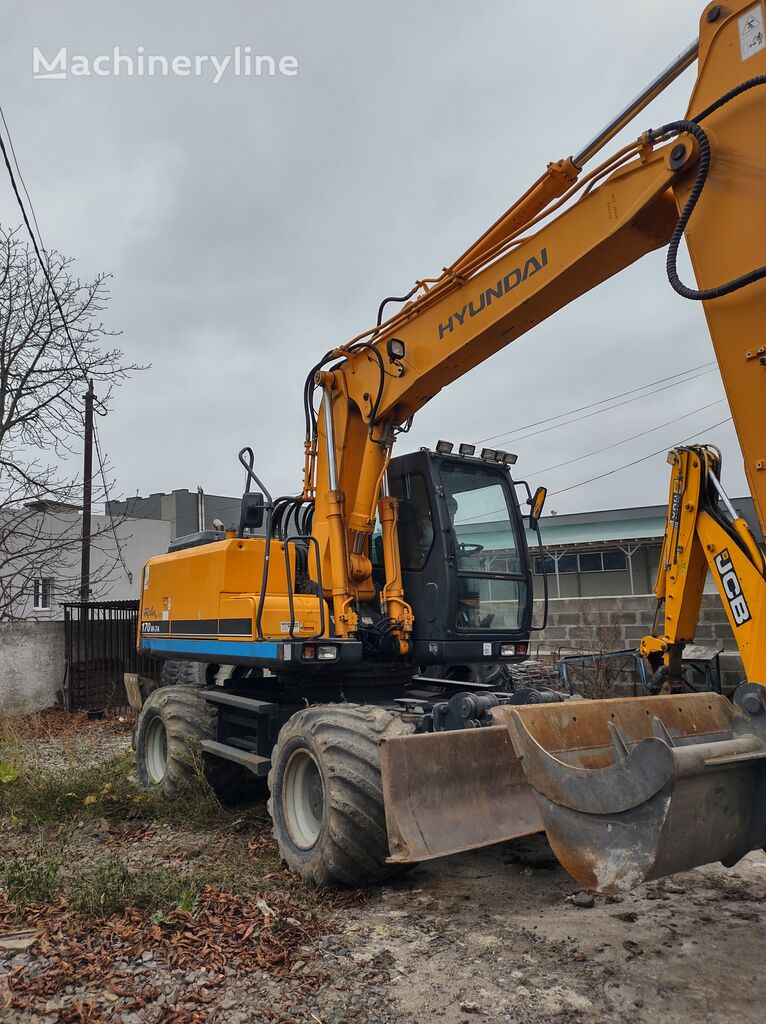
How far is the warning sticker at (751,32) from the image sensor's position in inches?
134

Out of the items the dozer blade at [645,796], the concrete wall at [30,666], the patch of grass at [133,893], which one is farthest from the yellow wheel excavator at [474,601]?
the concrete wall at [30,666]

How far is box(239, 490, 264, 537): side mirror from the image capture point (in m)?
5.88

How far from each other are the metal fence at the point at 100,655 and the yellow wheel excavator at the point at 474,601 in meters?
6.56

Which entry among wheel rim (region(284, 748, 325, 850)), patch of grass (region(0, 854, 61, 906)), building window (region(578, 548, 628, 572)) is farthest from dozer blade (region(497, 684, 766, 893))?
building window (region(578, 548, 628, 572))

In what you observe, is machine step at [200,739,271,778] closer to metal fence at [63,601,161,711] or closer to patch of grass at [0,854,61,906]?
patch of grass at [0,854,61,906]

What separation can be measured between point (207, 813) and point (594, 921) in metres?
3.29

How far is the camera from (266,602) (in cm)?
569

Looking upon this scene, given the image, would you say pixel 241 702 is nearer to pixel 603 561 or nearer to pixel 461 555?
pixel 461 555

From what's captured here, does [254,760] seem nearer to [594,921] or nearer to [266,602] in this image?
[266,602]

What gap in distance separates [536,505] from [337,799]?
2.83 meters

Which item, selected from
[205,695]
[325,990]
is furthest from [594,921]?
[205,695]

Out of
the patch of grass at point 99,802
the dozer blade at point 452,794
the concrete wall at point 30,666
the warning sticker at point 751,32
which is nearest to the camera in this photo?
the warning sticker at point 751,32

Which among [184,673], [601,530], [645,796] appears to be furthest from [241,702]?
[601,530]

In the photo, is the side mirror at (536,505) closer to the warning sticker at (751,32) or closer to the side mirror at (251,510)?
the side mirror at (251,510)
